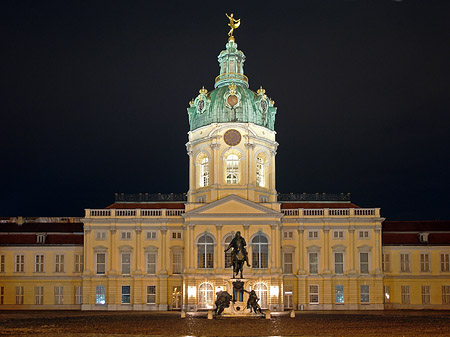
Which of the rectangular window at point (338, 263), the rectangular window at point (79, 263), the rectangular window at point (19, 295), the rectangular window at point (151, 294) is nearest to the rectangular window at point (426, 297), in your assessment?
the rectangular window at point (338, 263)

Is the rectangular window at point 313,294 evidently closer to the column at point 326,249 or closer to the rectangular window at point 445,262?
A: the column at point 326,249

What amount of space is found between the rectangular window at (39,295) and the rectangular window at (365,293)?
34.1 meters

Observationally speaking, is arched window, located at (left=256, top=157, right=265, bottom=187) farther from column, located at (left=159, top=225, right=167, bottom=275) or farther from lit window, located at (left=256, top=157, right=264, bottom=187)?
column, located at (left=159, top=225, right=167, bottom=275)

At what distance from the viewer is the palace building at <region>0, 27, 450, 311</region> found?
7656 centimetres

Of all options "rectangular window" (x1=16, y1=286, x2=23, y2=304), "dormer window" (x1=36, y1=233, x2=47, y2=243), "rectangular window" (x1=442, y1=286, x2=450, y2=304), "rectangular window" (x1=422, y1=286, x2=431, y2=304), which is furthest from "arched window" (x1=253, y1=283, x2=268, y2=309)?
"rectangular window" (x1=16, y1=286, x2=23, y2=304)

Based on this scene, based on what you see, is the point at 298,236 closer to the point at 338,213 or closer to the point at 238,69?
the point at 338,213

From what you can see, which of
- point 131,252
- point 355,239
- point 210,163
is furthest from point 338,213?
point 131,252

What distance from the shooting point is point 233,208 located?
252ft

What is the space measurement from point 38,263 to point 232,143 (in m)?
A: 24.9

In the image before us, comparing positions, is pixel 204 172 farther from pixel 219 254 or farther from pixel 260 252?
pixel 260 252

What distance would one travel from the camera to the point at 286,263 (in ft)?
260

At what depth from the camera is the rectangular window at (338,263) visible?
3110 inches

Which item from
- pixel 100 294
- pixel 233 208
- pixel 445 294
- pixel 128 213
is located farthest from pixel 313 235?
pixel 100 294

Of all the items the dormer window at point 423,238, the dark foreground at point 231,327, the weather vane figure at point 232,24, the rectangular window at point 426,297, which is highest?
the weather vane figure at point 232,24
